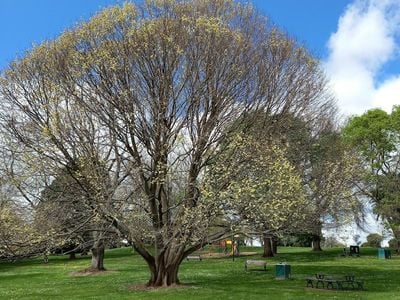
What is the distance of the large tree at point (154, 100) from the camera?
2159 cm

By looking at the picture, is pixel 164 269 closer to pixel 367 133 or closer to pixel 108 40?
pixel 108 40

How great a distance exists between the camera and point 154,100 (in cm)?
2205

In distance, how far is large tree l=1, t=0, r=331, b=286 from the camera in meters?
21.6

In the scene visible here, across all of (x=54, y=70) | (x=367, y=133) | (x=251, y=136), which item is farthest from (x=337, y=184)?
(x=367, y=133)

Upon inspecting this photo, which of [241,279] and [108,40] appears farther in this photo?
[241,279]

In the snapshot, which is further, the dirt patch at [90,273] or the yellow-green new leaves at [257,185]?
the dirt patch at [90,273]

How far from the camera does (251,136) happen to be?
877 inches

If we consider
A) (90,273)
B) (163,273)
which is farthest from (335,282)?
(90,273)

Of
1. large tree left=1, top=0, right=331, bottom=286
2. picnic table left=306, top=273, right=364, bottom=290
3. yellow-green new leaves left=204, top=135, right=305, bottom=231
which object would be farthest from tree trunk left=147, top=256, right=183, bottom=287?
picnic table left=306, top=273, right=364, bottom=290

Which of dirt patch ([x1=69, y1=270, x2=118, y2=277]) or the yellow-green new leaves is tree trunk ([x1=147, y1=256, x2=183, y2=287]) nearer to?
the yellow-green new leaves

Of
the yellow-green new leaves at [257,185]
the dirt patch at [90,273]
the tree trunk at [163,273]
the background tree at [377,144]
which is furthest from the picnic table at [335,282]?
the background tree at [377,144]

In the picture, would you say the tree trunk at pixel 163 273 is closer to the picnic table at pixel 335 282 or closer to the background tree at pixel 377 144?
the picnic table at pixel 335 282

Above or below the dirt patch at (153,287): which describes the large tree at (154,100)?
above

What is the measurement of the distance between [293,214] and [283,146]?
144 inches
